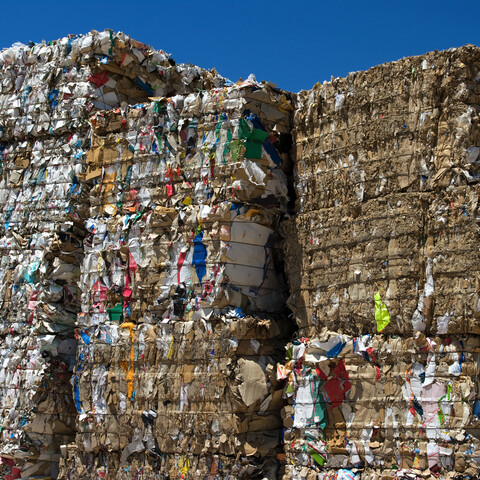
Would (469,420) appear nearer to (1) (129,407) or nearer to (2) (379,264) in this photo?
(2) (379,264)

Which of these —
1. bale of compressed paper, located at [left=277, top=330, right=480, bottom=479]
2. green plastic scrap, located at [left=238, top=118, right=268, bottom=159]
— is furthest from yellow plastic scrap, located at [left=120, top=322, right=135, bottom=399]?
green plastic scrap, located at [left=238, top=118, right=268, bottom=159]

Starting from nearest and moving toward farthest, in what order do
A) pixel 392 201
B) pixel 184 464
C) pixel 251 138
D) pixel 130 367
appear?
pixel 392 201 < pixel 184 464 < pixel 251 138 < pixel 130 367

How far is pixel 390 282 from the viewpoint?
434cm

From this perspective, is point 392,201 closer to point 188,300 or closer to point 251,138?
point 251,138

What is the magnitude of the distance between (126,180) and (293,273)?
1.41 metres

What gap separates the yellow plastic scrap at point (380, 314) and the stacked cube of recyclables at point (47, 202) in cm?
251

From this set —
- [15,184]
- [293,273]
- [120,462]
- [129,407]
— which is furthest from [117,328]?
[15,184]

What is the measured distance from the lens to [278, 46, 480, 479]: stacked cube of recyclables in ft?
13.5

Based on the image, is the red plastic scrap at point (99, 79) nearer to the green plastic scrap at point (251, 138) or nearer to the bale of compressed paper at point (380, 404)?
the green plastic scrap at point (251, 138)

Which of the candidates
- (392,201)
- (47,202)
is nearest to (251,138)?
(392,201)

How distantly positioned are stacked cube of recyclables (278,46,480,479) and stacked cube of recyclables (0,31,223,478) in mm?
1954

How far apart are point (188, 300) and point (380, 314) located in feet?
4.09

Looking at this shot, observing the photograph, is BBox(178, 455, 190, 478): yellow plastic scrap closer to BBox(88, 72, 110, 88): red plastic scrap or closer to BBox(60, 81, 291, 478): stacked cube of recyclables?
BBox(60, 81, 291, 478): stacked cube of recyclables

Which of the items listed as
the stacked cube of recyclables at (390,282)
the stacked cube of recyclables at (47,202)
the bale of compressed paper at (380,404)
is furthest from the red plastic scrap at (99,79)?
the bale of compressed paper at (380,404)
